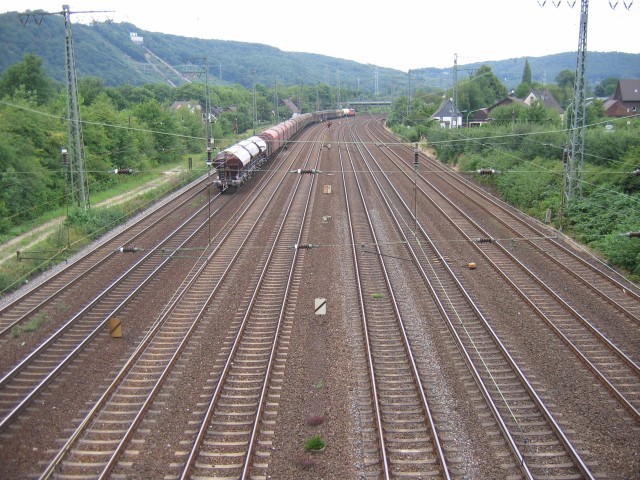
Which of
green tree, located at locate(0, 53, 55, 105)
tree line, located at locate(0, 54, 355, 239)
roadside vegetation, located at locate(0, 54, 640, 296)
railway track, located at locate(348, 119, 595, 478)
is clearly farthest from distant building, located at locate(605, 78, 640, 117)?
railway track, located at locate(348, 119, 595, 478)

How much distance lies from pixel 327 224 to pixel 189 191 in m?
13.3

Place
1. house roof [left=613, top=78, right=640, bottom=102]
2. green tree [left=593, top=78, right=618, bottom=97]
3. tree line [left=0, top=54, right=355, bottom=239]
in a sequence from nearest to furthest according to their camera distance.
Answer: tree line [left=0, top=54, right=355, bottom=239]
house roof [left=613, top=78, right=640, bottom=102]
green tree [left=593, top=78, right=618, bottom=97]

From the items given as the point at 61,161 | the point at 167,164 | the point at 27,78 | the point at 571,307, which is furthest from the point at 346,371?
the point at 27,78

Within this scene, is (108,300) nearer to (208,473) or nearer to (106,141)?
(208,473)

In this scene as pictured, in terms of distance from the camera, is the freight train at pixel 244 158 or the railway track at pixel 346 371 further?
the freight train at pixel 244 158

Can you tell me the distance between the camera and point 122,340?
15.5 m

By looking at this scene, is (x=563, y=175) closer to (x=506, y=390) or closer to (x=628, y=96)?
(x=506, y=390)

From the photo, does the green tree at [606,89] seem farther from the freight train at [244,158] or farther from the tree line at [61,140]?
the freight train at [244,158]

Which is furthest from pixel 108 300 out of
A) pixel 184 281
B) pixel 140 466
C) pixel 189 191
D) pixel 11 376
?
pixel 189 191

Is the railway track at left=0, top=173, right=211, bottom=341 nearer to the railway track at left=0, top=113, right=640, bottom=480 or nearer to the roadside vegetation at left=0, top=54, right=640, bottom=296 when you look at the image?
the railway track at left=0, top=113, right=640, bottom=480

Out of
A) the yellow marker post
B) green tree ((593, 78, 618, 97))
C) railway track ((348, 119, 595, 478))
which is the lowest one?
railway track ((348, 119, 595, 478))

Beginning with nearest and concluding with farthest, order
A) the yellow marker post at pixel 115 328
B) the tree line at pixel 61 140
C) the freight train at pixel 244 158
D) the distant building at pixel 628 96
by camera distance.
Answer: the yellow marker post at pixel 115 328
the tree line at pixel 61 140
the freight train at pixel 244 158
the distant building at pixel 628 96

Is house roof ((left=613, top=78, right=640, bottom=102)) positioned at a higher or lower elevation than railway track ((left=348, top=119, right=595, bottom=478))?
higher

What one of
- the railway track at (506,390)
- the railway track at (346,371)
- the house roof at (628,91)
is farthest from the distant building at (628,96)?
the railway track at (506,390)
